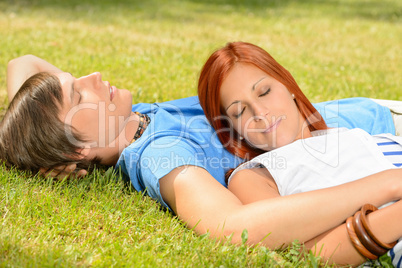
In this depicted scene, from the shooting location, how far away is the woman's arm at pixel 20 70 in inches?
158

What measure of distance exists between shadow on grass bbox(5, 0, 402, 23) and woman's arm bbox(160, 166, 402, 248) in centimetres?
857

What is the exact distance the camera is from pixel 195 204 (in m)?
2.63

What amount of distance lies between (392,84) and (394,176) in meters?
3.78

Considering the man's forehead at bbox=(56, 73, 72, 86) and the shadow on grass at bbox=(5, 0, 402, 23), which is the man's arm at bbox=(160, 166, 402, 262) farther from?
the shadow on grass at bbox=(5, 0, 402, 23)

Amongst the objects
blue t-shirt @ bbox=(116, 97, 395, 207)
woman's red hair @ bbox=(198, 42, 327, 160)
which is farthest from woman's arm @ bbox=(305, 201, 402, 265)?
woman's red hair @ bbox=(198, 42, 327, 160)

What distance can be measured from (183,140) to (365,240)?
1.26m

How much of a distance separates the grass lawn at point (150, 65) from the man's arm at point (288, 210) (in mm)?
88

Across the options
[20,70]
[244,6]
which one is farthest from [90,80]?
[244,6]

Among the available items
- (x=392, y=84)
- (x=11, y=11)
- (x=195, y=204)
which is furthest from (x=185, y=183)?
(x=11, y=11)

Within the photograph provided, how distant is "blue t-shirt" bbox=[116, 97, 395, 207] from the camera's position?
2855mm

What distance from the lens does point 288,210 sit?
2453 mm

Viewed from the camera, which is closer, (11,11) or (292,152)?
(292,152)

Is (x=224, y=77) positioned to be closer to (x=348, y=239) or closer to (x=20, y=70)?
(x=348, y=239)

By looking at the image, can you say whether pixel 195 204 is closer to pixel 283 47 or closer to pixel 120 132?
pixel 120 132
